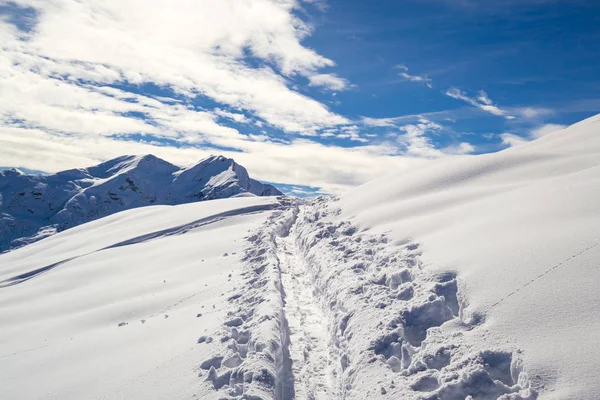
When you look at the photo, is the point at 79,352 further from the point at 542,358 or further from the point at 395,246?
the point at 542,358

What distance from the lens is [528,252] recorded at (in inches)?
393

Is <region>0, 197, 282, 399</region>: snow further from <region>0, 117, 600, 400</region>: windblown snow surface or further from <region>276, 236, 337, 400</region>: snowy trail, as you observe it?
<region>276, 236, 337, 400</region>: snowy trail

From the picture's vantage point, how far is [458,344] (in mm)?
8141

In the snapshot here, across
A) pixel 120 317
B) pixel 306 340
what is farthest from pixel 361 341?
pixel 120 317

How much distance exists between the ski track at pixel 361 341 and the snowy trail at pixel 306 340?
0.10ft

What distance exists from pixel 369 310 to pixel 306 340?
191cm

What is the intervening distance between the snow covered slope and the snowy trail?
3.38 m

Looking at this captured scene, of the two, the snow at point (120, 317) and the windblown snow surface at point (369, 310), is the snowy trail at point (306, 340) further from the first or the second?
the snow at point (120, 317)

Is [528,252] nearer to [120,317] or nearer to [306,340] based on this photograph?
[306,340]

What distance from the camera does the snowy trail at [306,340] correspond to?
9.38 meters

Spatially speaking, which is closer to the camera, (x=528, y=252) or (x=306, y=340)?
(x=528, y=252)

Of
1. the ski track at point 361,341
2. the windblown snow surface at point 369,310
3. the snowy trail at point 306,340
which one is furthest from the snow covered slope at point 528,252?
the snowy trail at point 306,340

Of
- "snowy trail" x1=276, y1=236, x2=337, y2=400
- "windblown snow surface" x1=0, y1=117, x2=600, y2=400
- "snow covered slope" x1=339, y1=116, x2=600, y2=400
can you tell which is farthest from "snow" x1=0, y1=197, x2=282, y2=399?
"snow covered slope" x1=339, y1=116, x2=600, y2=400

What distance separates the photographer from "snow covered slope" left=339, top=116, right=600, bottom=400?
22.8 ft
